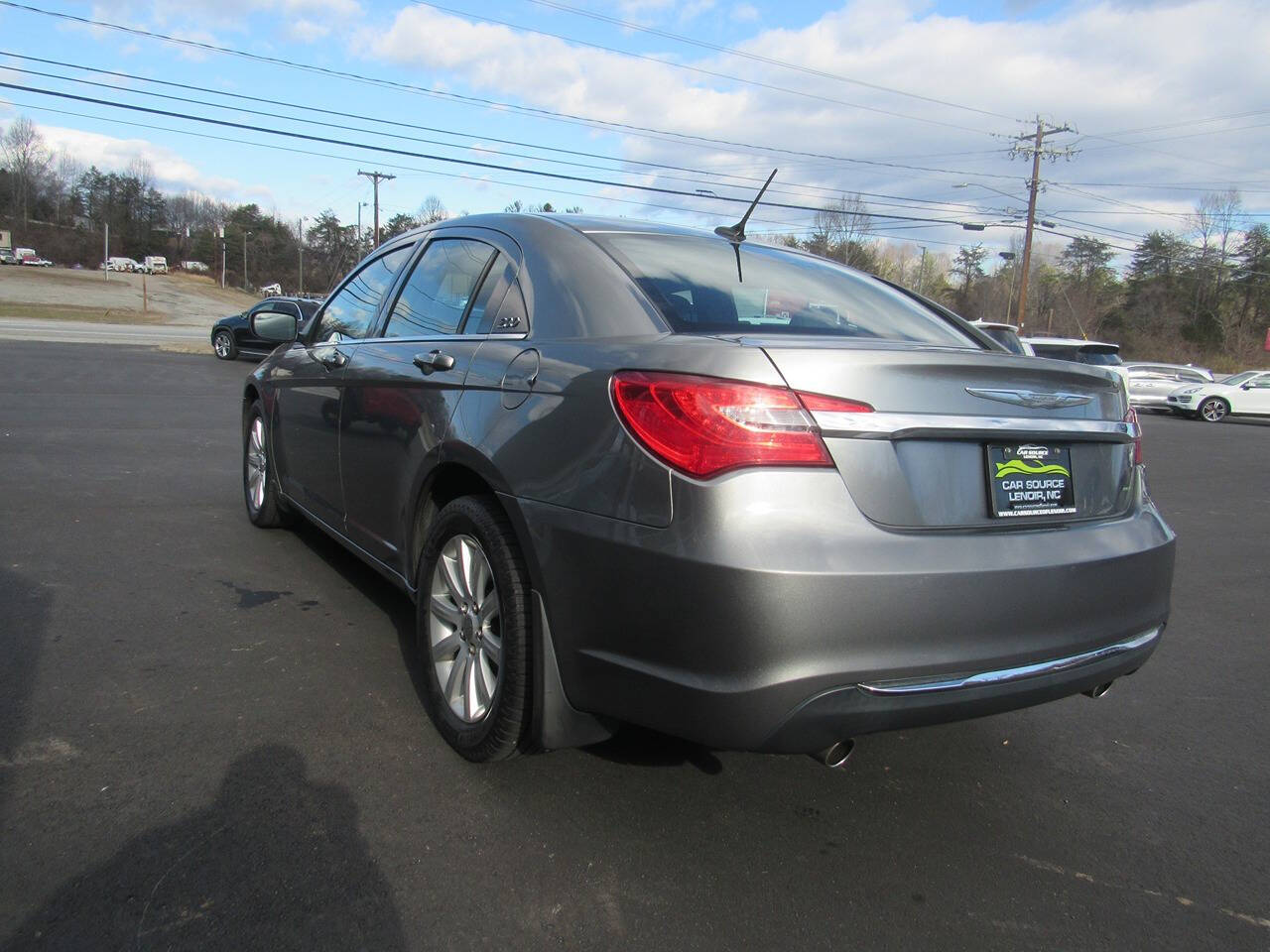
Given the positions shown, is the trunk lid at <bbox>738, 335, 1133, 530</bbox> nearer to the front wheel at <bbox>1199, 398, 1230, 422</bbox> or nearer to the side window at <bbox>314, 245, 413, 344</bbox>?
the side window at <bbox>314, 245, 413, 344</bbox>

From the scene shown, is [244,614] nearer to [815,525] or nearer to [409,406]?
[409,406]

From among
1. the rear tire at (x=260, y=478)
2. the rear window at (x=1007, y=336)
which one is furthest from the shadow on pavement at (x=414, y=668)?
the rear window at (x=1007, y=336)

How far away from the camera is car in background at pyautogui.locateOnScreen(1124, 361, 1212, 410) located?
86.8 feet

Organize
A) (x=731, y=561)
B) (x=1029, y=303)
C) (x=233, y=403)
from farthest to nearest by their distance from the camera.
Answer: (x=1029, y=303), (x=233, y=403), (x=731, y=561)

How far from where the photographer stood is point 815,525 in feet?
6.77

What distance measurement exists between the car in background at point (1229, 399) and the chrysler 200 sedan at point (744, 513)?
86.8ft

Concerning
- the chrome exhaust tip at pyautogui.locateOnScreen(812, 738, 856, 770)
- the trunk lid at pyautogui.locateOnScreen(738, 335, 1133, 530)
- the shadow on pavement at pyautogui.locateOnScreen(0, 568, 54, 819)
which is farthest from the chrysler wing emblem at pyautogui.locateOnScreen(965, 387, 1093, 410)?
the shadow on pavement at pyautogui.locateOnScreen(0, 568, 54, 819)

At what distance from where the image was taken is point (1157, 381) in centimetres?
2683

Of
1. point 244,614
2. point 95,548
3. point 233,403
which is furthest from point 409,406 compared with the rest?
point 233,403

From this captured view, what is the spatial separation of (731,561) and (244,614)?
2.81m

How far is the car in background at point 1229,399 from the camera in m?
24.9

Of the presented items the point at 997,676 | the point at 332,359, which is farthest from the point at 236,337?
the point at 997,676

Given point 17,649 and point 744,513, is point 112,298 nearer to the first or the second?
point 17,649

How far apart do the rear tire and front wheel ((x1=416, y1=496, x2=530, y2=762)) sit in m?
2.49
